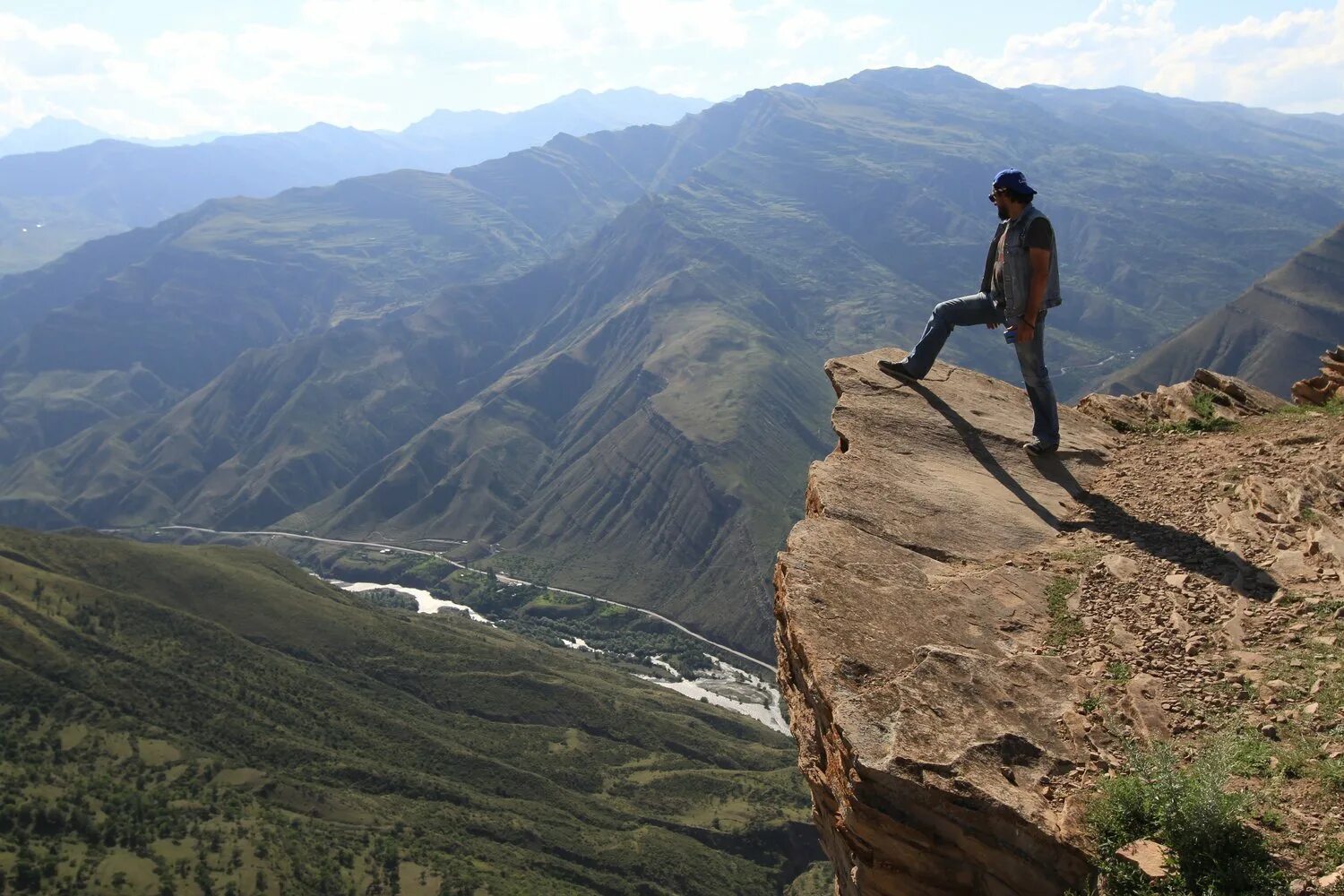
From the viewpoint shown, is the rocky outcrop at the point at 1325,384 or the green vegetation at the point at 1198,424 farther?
Result: the rocky outcrop at the point at 1325,384

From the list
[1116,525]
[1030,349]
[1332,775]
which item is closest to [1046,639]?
[1332,775]

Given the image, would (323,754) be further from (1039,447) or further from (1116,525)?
(1116,525)

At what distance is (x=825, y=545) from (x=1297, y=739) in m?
5.78

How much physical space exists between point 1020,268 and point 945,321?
109 inches

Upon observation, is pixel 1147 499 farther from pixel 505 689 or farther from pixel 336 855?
pixel 505 689

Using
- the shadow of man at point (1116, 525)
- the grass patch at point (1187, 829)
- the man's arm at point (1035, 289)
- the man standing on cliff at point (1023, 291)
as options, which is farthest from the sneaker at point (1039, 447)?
the grass patch at point (1187, 829)

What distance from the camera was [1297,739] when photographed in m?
8.27

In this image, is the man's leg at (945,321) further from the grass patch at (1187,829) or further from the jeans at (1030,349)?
the grass patch at (1187,829)

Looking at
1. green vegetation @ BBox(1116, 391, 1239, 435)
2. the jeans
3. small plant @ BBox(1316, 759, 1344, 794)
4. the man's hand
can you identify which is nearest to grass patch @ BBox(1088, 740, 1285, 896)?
small plant @ BBox(1316, 759, 1344, 794)

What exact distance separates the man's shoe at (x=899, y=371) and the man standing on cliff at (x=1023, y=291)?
4.86ft

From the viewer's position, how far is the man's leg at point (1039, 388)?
15.9 meters

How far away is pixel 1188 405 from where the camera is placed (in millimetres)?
19484

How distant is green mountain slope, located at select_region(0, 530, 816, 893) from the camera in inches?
3543

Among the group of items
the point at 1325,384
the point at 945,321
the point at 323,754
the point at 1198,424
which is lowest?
the point at 323,754
